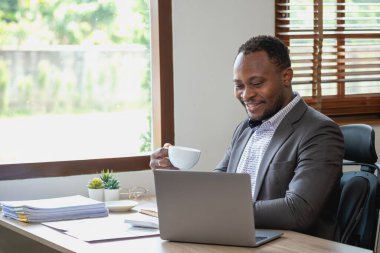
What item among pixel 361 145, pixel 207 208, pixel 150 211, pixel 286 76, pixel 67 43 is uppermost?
pixel 67 43

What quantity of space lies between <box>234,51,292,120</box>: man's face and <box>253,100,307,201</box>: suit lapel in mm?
65

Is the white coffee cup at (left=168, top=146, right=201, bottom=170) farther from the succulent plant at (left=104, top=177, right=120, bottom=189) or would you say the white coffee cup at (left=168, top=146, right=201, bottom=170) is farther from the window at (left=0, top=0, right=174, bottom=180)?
the window at (left=0, top=0, right=174, bottom=180)

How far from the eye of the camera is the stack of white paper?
2.73 meters

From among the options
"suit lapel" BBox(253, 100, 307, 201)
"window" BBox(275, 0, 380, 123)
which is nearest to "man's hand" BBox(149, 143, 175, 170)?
"suit lapel" BBox(253, 100, 307, 201)

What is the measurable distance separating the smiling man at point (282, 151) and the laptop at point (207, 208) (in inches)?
8.2

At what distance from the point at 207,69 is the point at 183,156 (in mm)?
942

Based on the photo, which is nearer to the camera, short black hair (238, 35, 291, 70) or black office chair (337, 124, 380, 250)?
black office chair (337, 124, 380, 250)

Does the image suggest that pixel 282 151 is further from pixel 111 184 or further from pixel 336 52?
pixel 336 52

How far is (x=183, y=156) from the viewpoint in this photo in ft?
9.20

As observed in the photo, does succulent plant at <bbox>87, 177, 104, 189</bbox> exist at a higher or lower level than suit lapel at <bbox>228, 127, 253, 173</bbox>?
lower

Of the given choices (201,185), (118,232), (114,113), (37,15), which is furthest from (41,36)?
(201,185)

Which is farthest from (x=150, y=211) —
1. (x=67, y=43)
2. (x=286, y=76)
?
(x=67, y=43)

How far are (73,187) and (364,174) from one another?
4.32 feet

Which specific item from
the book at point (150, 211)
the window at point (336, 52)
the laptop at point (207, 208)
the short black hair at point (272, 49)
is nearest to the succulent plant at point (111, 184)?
the book at point (150, 211)
